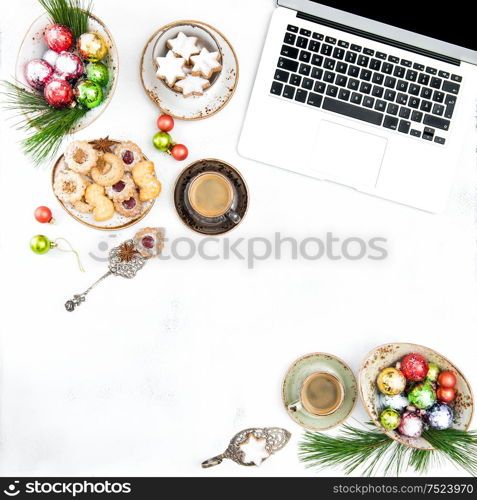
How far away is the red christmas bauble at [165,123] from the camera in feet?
→ 3.77

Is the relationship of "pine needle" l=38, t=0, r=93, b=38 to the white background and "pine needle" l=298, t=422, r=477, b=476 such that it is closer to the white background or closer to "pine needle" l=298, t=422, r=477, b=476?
the white background

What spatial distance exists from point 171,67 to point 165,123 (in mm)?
117

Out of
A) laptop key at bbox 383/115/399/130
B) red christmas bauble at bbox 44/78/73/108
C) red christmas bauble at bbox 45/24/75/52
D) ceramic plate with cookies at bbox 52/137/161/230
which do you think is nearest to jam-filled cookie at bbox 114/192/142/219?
ceramic plate with cookies at bbox 52/137/161/230

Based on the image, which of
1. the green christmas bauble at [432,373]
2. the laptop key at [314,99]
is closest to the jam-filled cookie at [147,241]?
the laptop key at [314,99]

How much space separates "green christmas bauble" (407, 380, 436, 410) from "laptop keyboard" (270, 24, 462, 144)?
0.51 meters

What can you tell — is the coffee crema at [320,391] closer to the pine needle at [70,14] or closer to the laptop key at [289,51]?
the laptop key at [289,51]

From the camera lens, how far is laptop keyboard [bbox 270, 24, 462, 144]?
44.8 inches

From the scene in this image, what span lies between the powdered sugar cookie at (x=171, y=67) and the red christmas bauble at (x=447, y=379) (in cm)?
83

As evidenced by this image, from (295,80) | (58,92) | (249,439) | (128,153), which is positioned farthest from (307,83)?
(249,439)

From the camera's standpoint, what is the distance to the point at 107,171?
1.12 m

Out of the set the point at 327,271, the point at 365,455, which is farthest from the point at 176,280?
the point at 365,455

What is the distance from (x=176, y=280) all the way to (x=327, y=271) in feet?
1.10
